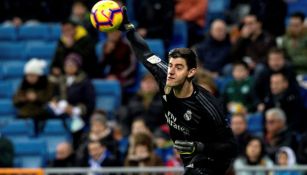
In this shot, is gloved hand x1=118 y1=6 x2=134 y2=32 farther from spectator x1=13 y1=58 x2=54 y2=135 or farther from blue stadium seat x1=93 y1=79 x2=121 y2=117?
blue stadium seat x1=93 y1=79 x2=121 y2=117

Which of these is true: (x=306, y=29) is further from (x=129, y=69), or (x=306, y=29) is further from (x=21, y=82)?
(x=21, y=82)

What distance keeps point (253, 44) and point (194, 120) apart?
6290mm

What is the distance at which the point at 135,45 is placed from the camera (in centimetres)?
1048

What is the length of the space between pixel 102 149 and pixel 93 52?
2.85 m

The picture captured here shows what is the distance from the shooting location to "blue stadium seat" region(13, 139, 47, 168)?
15.0 m

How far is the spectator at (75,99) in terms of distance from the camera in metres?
15.1

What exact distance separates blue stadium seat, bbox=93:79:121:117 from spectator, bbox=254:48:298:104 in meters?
2.15

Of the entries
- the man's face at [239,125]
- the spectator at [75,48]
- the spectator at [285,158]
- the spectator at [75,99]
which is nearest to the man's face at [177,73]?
the spectator at [285,158]

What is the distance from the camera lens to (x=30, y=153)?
49.5ft

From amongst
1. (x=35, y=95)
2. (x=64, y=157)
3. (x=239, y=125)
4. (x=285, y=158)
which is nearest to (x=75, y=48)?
(x=35, y=95)

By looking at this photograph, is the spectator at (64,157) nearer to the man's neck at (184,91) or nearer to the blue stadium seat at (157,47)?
the blue stadium seat at (157,47)

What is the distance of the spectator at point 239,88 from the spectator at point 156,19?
1.98 metres

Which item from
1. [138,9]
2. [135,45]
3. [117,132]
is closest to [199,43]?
[138,9]

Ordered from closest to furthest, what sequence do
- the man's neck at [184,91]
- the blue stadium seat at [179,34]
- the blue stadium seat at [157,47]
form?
the man's neck at [184,91] < the blue stadium seat at [157,47] < the blue stadium seat at [179,34]
